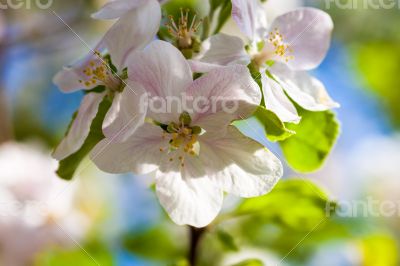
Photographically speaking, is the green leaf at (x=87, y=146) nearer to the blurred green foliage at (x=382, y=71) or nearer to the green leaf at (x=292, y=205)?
the green leaf at (x=292, y=205)

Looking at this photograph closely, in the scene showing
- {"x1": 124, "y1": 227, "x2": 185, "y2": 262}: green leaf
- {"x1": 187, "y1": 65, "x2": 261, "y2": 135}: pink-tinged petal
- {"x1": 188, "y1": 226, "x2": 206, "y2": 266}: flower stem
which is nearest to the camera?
{"x1": 187, "y1": 65, "x2": 261, "y2": 135}: pink-tinged petal

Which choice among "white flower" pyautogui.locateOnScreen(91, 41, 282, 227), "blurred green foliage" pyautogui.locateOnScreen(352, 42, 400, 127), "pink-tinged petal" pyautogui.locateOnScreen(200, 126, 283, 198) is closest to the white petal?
"white flower" pyautogui.locateOnScreen(91, 41, 282, 227)

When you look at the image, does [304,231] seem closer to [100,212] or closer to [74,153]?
[74,153]

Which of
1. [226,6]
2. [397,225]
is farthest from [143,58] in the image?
[397,225]

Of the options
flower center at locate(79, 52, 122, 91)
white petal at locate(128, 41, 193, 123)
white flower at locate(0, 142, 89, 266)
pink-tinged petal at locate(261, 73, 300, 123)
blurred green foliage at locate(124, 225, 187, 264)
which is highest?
white petal at locate(128, 41, 193, 123)

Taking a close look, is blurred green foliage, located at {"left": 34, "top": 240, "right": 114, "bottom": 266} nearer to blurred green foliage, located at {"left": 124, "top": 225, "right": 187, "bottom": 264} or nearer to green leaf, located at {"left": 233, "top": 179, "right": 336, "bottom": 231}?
blurred green foliage, located at {"left": 124, "top": 225, "right": 187, "bottom": 264}

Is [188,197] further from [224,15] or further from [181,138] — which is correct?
[224,15]
